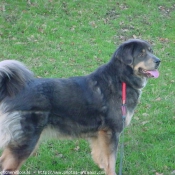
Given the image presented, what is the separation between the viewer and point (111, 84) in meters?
5.75

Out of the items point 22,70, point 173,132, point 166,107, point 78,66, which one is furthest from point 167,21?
point 22,70

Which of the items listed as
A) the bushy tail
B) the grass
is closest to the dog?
the bushy tail

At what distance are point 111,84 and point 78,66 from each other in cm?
490

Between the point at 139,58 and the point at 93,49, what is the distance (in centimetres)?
620

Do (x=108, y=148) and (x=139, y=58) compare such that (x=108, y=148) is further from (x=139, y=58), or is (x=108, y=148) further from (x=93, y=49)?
(x=93, y=49)

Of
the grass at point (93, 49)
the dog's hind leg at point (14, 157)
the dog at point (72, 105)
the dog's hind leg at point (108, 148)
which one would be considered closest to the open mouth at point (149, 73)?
the dog at point (72, 105)

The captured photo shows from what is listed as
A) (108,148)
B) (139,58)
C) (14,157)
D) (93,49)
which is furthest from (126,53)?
(93,49)

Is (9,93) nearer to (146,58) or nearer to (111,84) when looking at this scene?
(111,84)

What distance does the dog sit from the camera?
5.08 metres

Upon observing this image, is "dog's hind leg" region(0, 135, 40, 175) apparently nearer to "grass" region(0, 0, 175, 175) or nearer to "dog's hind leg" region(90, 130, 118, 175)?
"grass" region(0, 0, 175, 175)

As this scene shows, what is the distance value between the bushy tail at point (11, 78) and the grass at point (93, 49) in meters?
1.40

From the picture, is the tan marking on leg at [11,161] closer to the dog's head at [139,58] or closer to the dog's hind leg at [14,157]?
the dog's hind leg at [14,157]

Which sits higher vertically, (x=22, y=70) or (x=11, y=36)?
(x=22, y=70)

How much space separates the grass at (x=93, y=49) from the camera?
20.6 feet
